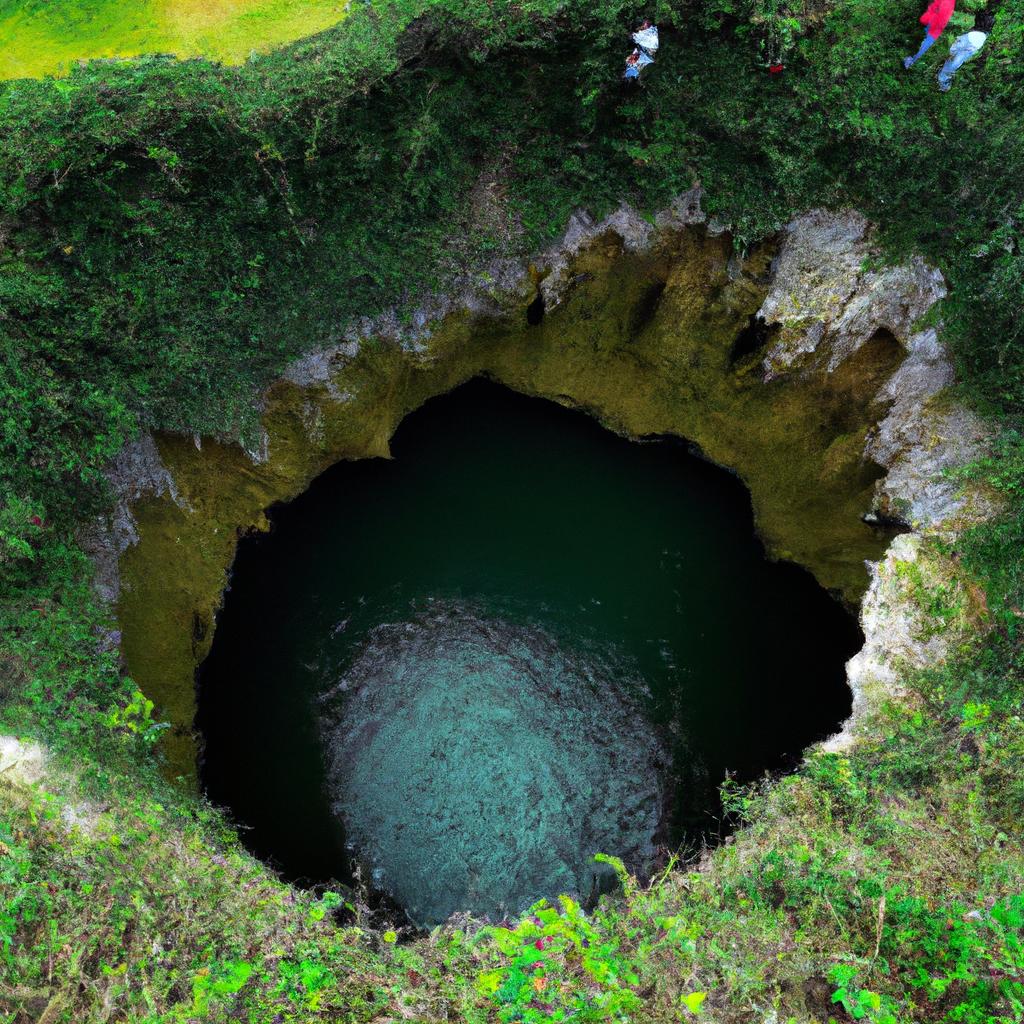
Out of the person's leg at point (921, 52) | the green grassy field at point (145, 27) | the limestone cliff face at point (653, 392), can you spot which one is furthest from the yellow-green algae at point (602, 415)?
the green grassy field at point (145, 27)

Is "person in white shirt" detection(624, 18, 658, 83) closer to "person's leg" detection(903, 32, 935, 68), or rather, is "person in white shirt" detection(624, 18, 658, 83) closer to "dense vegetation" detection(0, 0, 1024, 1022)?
"dense vegetation" detection(0, 0, 1024, 1022)

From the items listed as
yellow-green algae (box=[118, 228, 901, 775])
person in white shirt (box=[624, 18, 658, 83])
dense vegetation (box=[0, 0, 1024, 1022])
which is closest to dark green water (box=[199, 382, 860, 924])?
yellow-green algae (box=[118, 228, 901, 775])

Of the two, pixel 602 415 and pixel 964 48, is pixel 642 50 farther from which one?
pixel 602 415

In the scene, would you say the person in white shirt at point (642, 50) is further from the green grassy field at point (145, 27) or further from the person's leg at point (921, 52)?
the green grassy field at point (145, 27)

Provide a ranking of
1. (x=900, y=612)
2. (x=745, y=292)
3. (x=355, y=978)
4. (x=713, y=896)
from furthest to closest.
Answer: (x=745, y=292) < (x=900, y=612) < (x=713, y=896) < (x=355, y=978)

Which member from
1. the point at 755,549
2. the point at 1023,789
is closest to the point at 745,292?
the point at 755,549

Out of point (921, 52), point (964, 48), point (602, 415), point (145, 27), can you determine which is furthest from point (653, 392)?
point (145, 27)

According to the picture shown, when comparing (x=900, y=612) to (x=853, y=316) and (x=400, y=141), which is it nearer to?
(x=853, y=316)
